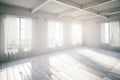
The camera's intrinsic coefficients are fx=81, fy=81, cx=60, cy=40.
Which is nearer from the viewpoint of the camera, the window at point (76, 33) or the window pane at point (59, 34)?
the window pane at point (59, 34)

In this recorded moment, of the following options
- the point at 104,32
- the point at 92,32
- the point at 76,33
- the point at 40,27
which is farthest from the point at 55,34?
the point at 104,32

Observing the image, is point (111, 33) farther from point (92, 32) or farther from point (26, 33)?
point (26, 33)

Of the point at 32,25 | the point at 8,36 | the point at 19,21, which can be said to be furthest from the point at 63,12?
the point at 8,36

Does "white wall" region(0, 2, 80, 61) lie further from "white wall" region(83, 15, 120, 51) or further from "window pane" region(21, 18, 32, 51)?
"white wall" region(83, 15, 120, 51)

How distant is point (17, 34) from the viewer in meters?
4.38

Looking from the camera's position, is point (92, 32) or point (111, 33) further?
point (92, 32)

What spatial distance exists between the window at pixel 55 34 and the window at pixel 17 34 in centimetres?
144

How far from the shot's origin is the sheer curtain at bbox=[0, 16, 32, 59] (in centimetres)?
396

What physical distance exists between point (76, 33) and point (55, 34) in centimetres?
253

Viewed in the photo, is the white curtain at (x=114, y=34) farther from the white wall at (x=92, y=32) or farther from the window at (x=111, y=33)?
the white wall at (x=92, y=32)

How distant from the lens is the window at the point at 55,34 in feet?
19.0

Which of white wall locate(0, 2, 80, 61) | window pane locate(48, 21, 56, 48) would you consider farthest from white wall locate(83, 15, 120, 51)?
window pane locate(48, 21, 56, 48)

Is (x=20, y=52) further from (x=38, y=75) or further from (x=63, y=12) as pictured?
(x=63, y=12)

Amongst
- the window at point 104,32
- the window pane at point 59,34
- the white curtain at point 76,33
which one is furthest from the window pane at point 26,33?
the window at point 104,32
